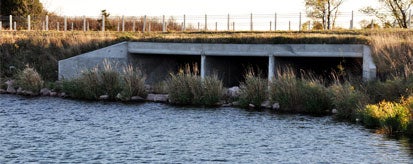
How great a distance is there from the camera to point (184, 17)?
57969 millimetres

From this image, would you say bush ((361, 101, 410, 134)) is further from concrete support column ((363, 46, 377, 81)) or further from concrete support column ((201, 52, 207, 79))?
concrete support column ((201, 52, 207, 79))

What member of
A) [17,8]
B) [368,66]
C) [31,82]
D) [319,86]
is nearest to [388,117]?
[319,86]

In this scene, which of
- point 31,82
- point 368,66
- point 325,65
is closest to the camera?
point 368,66

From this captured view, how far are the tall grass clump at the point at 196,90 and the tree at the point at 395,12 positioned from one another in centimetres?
2733

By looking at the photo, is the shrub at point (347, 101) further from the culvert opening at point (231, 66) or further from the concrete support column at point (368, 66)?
the culvert opening at point (231, 66)

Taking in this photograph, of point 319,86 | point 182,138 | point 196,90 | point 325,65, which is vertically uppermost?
point 325,65

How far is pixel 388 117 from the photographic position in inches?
854

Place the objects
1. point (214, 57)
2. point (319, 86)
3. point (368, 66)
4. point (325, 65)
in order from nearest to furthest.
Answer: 1. point (319, 86)
2. point (368, 66)
3. point (214, 57)
4. point (325, 65)

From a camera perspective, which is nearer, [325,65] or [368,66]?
[368,66]

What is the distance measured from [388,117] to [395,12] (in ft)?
112

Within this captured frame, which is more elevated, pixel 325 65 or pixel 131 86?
pixel 325 65

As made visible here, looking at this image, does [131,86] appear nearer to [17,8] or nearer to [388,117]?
[388,117]

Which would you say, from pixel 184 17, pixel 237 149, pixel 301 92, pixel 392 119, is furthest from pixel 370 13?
pixel 237 149

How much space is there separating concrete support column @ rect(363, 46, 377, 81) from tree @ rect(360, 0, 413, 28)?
24606mm
